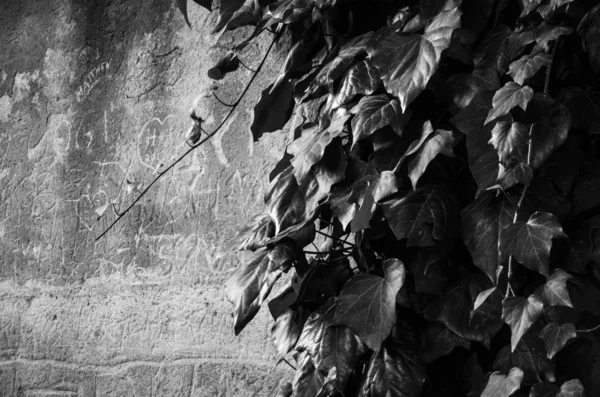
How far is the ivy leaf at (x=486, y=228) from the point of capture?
129 cm

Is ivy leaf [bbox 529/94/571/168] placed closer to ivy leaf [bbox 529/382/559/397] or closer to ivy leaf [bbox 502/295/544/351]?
ivy leaf [bbox 502/295/544/351]

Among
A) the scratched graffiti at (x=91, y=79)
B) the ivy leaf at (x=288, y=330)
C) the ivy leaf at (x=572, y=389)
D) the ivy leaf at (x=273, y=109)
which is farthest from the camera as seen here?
the scratched graffiti at (x=91, y=79)

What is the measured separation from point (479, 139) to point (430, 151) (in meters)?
0.09

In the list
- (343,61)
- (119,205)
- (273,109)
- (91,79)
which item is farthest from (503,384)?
(91,79)

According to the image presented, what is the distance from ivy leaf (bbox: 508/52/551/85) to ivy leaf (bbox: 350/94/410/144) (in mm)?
201

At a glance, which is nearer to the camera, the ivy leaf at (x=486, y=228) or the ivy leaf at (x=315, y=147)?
the ivy leaf at (x=486, y=228)

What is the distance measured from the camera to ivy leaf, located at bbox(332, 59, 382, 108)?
4.78ft

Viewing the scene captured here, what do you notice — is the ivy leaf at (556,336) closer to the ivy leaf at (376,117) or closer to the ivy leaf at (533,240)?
the ivy leaf at (533,240)

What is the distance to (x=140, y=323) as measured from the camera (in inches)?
89.8

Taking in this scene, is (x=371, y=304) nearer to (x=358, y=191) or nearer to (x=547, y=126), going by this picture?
(x=358, y=191)

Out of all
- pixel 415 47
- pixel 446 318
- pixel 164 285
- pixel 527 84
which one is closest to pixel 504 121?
pixel 527 84

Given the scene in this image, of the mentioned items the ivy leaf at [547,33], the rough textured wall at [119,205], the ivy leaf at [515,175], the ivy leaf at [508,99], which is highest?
the ivy leaf at [547,33]

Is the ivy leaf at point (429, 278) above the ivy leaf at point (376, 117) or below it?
below

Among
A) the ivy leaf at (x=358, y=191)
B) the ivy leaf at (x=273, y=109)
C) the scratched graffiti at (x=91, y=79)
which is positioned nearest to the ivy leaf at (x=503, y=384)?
the ivy leaf at (x=358, y=191)
